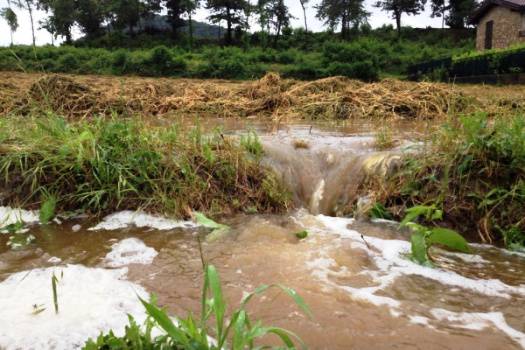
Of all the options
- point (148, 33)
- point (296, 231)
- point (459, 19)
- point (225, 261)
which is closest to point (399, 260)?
point (296, 231)

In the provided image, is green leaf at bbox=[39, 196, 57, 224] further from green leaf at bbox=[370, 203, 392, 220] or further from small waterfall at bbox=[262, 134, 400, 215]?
green leaf at bbox=[370, 203, 392, 220]

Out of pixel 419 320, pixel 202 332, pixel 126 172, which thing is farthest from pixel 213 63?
pixel 202 332

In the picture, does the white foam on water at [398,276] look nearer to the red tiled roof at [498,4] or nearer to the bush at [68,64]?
the bush at [68,64]

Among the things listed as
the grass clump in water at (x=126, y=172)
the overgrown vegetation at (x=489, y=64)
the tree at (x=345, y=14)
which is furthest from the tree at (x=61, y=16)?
the grass clump in water at (x=126, y=172)

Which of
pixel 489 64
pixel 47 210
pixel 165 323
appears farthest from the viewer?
pixel 489 64

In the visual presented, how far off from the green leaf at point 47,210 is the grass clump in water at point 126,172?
0.06 metres

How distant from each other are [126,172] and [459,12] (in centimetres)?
3940

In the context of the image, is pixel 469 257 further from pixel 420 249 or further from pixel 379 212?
pixel 379 212

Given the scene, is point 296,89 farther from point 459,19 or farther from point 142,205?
point 459,19

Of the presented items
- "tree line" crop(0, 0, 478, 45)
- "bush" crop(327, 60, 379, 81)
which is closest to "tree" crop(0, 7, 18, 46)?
"tree line" crop(0, 0, 478, 45)

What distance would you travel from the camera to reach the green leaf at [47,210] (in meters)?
2.80

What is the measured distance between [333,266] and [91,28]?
38119 mm

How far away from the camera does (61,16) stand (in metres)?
33.8

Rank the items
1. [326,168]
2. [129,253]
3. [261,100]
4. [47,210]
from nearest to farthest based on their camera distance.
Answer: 1. [129,253]
2. [47,210]
3. [326,168]
4. [261,100]
